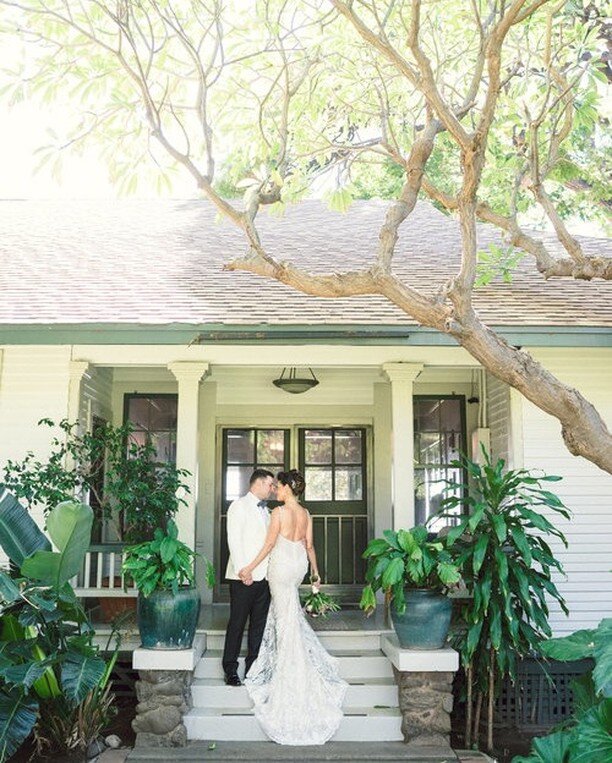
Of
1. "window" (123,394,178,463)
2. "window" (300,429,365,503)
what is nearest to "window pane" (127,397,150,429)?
"window" (123,394,178,463)

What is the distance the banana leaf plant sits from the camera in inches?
231

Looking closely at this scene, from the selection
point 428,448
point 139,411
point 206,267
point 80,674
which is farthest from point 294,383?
point 80,674

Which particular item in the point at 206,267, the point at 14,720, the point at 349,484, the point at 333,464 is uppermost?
the point at 206,267

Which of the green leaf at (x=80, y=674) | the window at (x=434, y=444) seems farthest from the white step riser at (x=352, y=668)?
the window at (x=434, y=444)

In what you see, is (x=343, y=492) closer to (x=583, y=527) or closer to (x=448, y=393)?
(x=448, y=393)

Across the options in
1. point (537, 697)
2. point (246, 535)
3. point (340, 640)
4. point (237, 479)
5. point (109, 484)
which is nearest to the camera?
point (246, 535)

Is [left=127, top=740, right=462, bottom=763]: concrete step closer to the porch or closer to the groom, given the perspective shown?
the groom

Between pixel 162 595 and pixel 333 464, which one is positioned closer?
pixel 162 595

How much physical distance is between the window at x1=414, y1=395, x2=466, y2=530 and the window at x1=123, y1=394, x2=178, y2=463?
11.0ft

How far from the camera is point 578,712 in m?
6.12

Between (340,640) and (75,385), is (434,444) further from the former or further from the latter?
(75,385)

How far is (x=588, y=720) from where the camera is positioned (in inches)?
207

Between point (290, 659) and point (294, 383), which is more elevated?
point (294, 383)

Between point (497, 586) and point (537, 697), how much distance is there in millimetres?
1509
